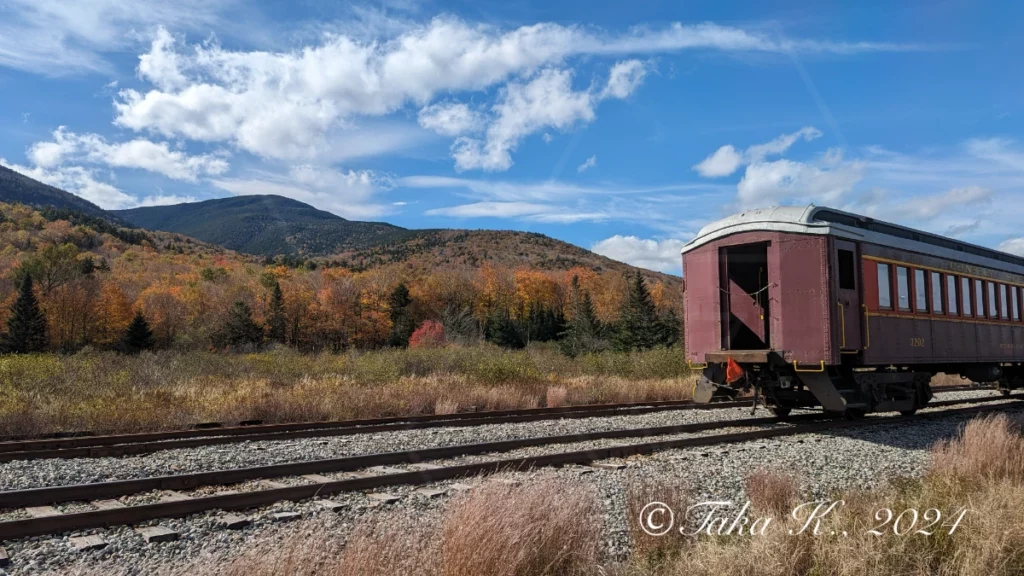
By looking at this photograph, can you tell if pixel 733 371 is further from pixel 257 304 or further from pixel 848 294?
pixel 257 304

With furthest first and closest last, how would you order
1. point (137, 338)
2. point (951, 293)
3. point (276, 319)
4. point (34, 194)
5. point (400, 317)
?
point (34, 194)
point (400, 317)
point (276, 319)
point (137, 338)
point (951, 293)

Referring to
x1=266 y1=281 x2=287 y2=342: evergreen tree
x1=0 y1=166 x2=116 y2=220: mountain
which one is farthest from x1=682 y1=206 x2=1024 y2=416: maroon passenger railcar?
x1=0 y1=166 x2=116 y2=220: mountain

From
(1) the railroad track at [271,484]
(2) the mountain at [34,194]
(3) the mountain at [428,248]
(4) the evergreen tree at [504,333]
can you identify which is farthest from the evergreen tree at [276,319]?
(2) the mountain at [34,194]

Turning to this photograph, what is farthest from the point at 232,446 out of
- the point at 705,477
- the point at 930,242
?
the point at 930,242

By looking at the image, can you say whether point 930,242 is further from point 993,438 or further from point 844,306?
point 993,438

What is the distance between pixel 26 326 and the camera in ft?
168

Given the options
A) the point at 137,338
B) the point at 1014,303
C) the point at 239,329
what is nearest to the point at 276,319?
the point at 239,329

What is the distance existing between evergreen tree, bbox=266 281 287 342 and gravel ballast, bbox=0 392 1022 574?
199 ft

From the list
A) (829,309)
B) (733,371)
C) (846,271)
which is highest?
(846,271)

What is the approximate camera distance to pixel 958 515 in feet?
18.5

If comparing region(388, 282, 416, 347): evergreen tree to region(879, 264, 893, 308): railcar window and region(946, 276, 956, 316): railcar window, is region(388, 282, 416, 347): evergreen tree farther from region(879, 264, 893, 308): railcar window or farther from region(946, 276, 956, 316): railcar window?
region(879, 264, 893, 308): railcar window

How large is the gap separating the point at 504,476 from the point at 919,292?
32.5 ft

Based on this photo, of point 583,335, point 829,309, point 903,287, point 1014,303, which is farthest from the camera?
point 583,335

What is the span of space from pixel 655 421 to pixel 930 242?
21.7ft
